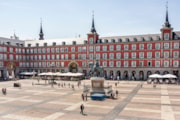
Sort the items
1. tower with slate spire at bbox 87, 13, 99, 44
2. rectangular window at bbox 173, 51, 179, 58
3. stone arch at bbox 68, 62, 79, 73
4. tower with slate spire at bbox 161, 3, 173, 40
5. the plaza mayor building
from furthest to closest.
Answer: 1. stone arch at bbox 68, 62, 79, 73
2. tower with slate spire at bbox 87, 13, 99, 44
3. the plaza mayor building
4. tower with slate spire at bbox 161, 3, 173, 40
5. rectangular window at bbox 173, 51, 179, 58

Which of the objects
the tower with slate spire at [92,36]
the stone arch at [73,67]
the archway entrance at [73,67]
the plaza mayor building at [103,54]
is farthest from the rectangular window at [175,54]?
the archway entrance at [73,67]

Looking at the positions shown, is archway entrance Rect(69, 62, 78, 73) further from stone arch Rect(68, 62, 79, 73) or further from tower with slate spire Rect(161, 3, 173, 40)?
tower with slate spire Rect(161, 3, 173, 40)

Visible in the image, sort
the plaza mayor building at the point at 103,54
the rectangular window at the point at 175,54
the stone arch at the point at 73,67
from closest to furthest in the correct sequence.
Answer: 1. the rectangular window at the point at 175,54
2. the plaza mayor building at the point at 103,54
3. the stone arch at the point at 73,67

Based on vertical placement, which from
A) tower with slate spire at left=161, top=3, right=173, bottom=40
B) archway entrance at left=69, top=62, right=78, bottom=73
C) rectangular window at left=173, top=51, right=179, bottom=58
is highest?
tower with slate spire at left=161, top=3, right=173, bottom=40

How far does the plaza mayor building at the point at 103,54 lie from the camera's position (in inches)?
2511

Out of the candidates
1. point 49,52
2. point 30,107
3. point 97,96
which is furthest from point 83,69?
point 30,107

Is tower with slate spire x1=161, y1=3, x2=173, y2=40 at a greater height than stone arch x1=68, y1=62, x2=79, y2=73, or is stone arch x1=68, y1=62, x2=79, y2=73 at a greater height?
tower with slate spire x1=161, y1=3, x2=173, y2=40

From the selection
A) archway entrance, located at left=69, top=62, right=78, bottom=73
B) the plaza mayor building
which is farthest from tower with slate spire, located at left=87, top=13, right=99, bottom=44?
archway entrance, located at left=69, top=62, right=78, bottom=73

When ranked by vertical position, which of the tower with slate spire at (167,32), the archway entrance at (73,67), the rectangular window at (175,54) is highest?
the tower with slate spire at (167,32)

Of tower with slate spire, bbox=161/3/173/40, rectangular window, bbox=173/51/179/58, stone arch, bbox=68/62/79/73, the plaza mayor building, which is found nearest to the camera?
rectangular window, bbox=173/51/179/58

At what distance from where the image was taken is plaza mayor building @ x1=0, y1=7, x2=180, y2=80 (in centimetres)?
6378

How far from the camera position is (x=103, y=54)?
2872 inches

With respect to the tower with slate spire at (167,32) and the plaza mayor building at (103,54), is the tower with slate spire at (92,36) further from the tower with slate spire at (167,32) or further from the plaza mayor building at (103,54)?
the tower with slate spire at (167,32)

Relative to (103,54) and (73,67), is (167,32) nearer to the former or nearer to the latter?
(103,54)
